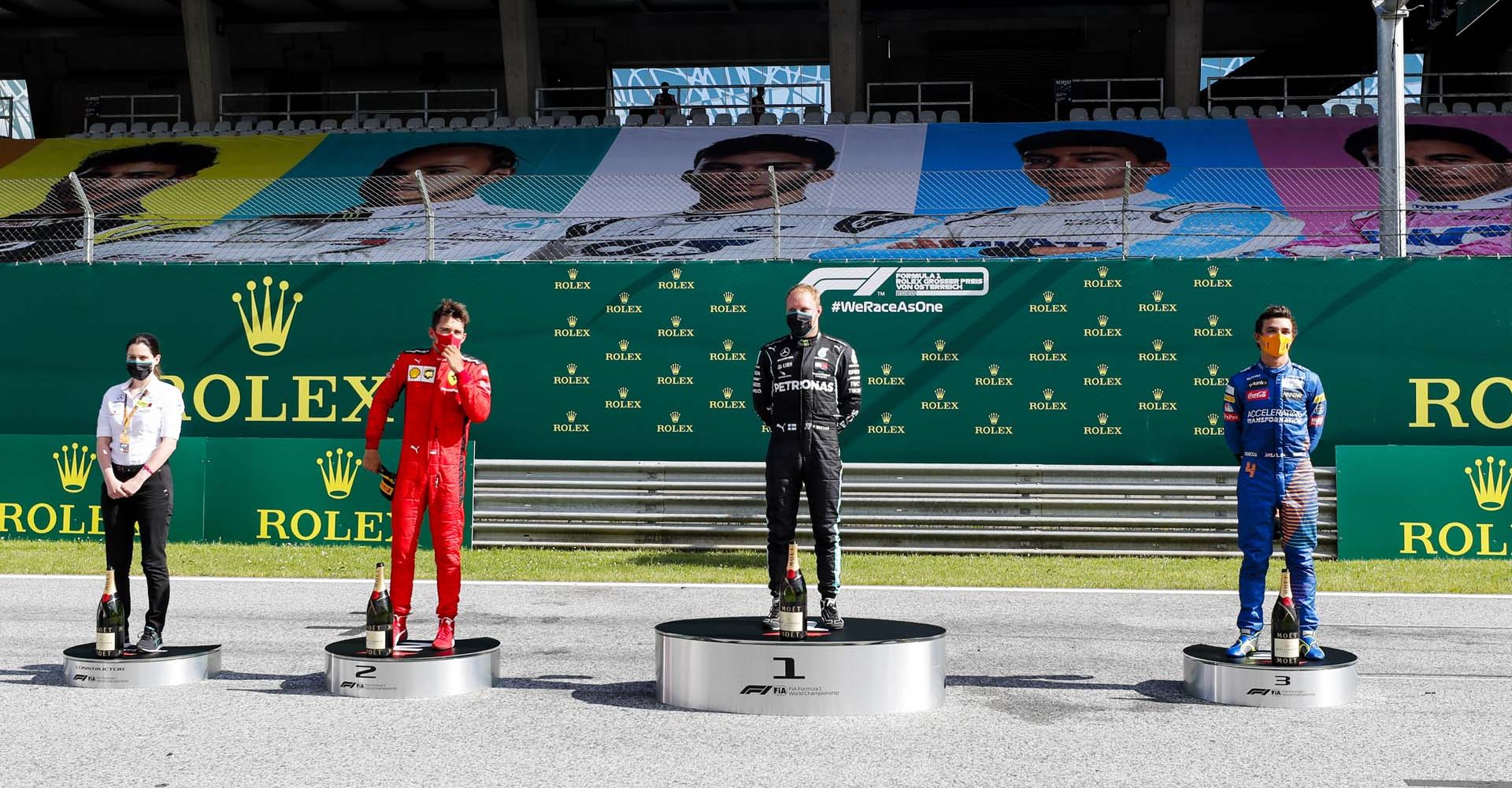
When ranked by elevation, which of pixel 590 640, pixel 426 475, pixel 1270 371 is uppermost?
pixel 1270 371

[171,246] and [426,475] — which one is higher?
[171,246]

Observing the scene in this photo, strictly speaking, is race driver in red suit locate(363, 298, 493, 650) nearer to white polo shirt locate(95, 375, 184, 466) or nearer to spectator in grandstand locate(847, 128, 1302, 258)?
white polo shirt locate(95, 375, 184, 466)

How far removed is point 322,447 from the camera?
13664 mm

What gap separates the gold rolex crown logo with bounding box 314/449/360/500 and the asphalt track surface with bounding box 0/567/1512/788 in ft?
12.9

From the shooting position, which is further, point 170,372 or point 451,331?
point 170,372

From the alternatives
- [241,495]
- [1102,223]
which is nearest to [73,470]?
[241,495]

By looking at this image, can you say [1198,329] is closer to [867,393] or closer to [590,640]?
[867,393]

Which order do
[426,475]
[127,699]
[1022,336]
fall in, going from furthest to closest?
[1022,336]
[426,475]
[127,699]

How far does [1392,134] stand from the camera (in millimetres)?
13461

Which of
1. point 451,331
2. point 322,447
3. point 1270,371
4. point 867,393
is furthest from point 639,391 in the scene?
point 1270,371

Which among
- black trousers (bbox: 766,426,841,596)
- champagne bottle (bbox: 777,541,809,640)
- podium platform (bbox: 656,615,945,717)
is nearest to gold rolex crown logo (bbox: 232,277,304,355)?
black trousers (bbox: 766,426,841,596)

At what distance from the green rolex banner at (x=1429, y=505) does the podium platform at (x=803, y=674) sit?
7.44 meters

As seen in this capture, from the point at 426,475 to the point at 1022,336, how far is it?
748cm

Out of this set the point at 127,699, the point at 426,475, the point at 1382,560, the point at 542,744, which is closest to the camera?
the point at 542,744
